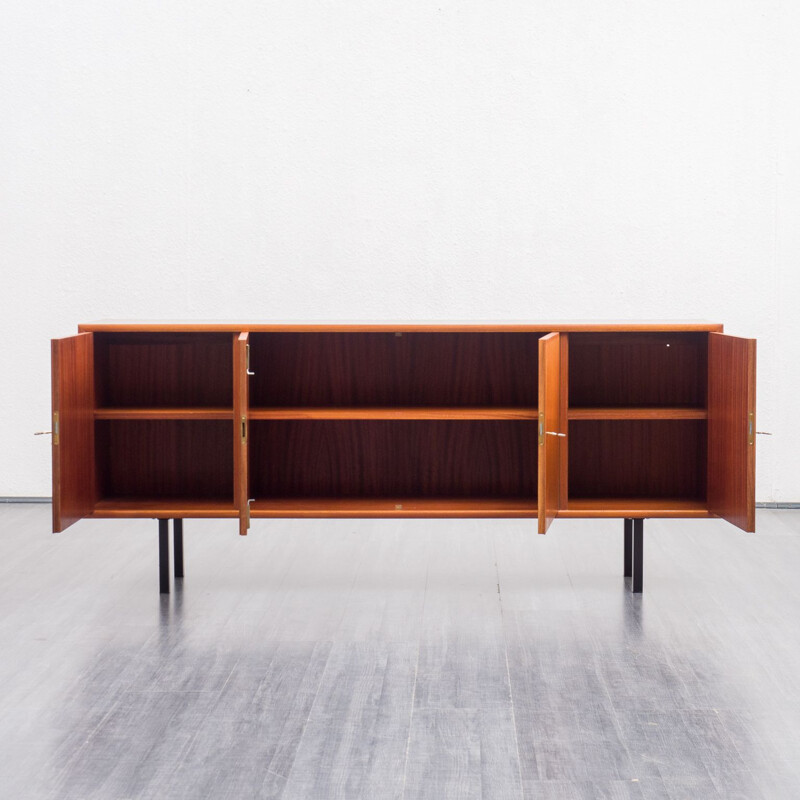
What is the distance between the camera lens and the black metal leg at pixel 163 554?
166 inches

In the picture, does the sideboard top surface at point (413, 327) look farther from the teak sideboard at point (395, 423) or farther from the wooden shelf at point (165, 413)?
the wooden shelf at point (165, 413)

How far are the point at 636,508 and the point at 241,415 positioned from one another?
4.72ft

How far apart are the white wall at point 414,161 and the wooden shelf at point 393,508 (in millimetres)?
1864

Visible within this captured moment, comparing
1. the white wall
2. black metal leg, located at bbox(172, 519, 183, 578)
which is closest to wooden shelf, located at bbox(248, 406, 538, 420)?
black metal leg, located at bbox(172, 519, 183, 578)

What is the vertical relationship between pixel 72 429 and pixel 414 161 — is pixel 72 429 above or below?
below

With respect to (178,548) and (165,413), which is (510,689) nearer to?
(165,413)

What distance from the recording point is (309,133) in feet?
19.1

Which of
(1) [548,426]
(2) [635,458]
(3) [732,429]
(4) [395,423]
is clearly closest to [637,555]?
(2) [635,458]

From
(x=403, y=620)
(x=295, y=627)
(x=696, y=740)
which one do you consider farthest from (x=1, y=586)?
(x=696, y=740)

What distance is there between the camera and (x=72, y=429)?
12.5ft

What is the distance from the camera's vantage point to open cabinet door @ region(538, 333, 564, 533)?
3.58 meters

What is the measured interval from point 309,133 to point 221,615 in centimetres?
279

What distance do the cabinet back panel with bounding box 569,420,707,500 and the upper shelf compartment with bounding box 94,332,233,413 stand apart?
4.56ft

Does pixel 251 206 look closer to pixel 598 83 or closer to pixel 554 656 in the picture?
pixel 598 83
